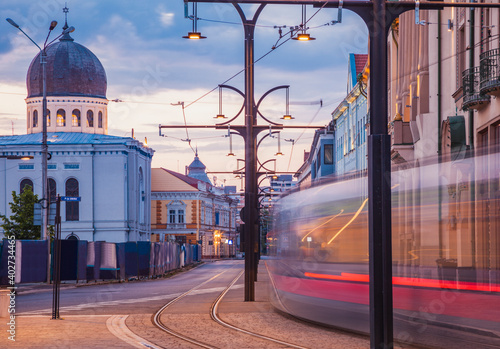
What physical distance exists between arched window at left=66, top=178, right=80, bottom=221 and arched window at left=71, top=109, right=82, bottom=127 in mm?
7421

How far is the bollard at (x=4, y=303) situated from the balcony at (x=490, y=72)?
13040 millimetres

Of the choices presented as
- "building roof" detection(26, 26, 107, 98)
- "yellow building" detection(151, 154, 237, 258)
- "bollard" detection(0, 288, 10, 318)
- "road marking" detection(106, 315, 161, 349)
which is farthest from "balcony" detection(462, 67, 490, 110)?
"yellow building" detection(151, 154, 237, 258)

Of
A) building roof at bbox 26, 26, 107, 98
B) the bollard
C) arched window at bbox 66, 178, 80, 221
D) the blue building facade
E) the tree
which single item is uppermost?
building roof at bbox 26, 26, 107, 98

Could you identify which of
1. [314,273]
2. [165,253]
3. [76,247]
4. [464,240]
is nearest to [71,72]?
[165,253]

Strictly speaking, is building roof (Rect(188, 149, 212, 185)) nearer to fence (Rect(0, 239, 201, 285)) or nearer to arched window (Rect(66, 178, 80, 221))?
arched window (Rect(66, 178, 80, 221))

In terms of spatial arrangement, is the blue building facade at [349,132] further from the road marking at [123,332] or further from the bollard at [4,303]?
the road marking at [123,332]

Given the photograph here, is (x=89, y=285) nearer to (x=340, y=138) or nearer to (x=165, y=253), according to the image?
(x=165, y=253)

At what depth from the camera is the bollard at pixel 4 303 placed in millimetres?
21497

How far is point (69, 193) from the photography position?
327 ft

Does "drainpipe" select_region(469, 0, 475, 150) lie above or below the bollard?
above

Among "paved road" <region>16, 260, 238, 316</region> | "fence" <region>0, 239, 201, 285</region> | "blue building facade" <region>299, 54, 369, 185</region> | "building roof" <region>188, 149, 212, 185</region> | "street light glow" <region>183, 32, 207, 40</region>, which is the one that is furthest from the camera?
"building roof" <region>188, 149, 212, 185</region>

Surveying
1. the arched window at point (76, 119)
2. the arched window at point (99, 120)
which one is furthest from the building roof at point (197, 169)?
the arched window at point (76, 119)

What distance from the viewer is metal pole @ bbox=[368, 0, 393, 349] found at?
38.1 ft

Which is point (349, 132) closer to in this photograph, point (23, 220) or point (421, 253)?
point (23, 220)
